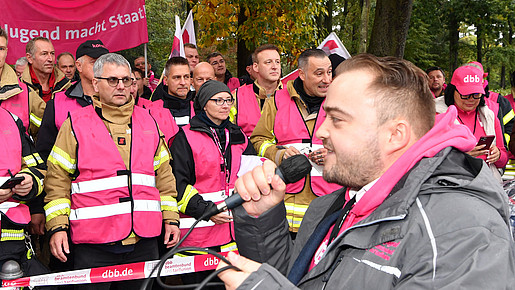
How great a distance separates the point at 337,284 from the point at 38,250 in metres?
4.56

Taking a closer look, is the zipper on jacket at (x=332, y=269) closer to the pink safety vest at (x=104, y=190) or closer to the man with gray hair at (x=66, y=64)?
the pink safety vest at (x=104, y=190)

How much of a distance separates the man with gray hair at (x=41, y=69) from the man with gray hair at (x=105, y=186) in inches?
87.1

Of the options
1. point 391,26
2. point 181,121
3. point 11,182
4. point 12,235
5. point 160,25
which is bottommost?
point 12,235

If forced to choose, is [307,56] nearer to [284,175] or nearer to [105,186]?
[105,186]

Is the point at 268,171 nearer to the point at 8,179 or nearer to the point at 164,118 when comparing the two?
the point at 8,179

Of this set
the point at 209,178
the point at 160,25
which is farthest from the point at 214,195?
the point at 160,25

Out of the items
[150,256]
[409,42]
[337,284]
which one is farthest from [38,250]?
[409,42]

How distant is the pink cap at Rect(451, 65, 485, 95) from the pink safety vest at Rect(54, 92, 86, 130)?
152 inches

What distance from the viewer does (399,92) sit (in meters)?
1.84

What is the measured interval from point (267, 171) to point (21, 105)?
3.63 m

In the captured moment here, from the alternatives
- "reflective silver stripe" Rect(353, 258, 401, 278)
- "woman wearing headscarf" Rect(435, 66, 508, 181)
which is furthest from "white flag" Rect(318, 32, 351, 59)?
"reflective silver stripe" Rect(353, 258, 401, 278)

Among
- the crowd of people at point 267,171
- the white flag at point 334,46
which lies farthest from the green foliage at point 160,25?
the crowd of people at point 267,171

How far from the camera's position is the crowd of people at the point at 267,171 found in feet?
4.95

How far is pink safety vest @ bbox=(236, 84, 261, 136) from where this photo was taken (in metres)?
5.84
